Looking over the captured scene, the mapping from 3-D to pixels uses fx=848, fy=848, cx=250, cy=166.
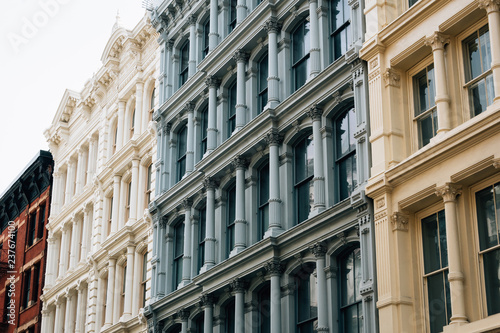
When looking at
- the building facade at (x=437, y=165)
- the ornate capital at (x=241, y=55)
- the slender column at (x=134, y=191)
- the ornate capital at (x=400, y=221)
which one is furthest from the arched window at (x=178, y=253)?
the ornate capital at (x=400, y=221)

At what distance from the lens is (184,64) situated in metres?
35.7

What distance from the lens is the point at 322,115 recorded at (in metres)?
25.0

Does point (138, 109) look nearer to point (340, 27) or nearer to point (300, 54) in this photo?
→ point (300, 54)

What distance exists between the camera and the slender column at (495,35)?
18.8 m

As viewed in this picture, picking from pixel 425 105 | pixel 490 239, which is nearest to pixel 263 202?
pixel 425 105

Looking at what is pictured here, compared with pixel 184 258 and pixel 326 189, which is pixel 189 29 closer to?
pixel 184 258

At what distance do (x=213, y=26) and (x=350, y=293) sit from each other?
1410 centimetres

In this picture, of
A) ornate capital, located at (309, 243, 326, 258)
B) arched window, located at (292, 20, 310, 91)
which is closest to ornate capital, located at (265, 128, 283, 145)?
arched window, located at (292, 20, 310, 91)

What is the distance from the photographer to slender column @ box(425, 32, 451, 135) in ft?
65.7

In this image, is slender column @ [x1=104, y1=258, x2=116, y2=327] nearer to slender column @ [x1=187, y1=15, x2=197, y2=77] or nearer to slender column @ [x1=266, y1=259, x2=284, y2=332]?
slender column @ [x1=187, y1=15, x2=197, y2=77]

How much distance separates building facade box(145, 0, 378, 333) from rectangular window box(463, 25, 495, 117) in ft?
10.9

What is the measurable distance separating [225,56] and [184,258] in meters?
7.54

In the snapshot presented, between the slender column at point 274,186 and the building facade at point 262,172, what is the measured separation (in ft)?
0.12

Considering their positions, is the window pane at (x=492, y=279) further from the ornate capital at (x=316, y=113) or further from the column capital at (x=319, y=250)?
the ornate capital at (x=316, y=113)
